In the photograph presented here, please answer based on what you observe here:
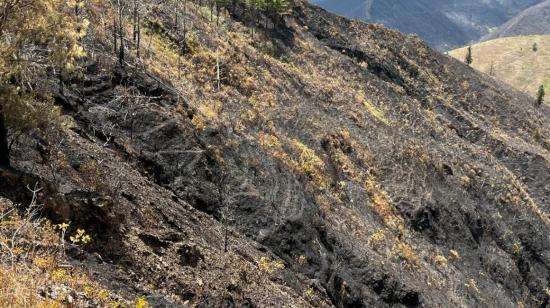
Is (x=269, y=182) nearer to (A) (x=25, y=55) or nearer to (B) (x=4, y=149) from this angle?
(B) (x=4, y=149)

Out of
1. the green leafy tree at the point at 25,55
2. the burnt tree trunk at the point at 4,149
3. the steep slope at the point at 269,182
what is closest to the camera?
the green leafy tree at the point at 25,55

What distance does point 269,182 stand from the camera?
24.3 meters

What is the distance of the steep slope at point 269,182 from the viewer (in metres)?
13.7

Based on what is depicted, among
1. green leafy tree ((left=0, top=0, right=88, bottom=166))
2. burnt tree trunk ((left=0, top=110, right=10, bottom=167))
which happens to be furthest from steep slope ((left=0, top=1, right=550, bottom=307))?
green leafy tree ((left=0, top=0, right=88, bottom=166))

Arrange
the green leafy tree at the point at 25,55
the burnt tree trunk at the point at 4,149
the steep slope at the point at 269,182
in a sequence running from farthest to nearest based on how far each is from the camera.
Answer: the steep slope at the point at 269,182
the burnt tree trunk at the point at 4,149
the green leafy tree at the point at 25,55

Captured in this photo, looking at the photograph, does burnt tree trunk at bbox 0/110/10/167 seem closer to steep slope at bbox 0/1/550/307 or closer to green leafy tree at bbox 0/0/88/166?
green leafy tree at bbox 0/0/88/166

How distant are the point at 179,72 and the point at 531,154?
52.7 m

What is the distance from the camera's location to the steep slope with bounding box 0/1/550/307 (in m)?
13.7

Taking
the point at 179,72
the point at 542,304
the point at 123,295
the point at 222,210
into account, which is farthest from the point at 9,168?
the point at 542,304

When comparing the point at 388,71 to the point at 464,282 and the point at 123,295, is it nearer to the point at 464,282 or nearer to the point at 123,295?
the point at 464,282

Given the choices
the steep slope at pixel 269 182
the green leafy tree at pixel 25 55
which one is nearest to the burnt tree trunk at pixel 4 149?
the green leafy tree at pixel 25 55

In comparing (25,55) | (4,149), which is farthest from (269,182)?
(25,55)

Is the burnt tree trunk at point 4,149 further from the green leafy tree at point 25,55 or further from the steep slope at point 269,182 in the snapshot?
the steep slope at point 269,182

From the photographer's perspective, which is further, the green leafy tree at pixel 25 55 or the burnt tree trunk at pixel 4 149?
the burnt tree trunk at pixel 4 149
